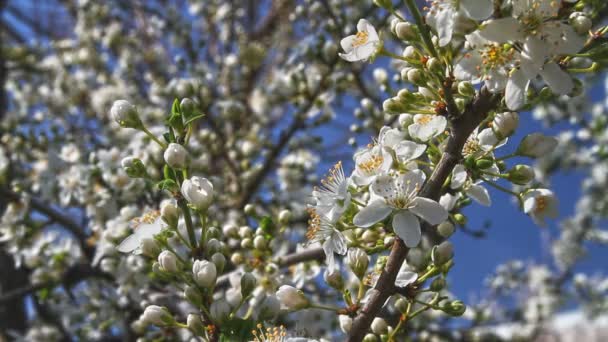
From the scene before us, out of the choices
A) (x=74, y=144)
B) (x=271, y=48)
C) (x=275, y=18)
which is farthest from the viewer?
(x=275, y=18)

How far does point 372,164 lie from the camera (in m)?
1.43

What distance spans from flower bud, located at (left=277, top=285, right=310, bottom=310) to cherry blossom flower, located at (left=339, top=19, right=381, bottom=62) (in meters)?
0.67

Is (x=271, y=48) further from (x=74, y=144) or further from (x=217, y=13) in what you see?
(x=74, y=144)

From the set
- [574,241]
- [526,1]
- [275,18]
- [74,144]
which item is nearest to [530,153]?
[526,1]

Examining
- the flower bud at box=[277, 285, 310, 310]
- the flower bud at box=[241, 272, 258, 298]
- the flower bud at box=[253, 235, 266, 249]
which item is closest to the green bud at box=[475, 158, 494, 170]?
the flower bud at box=[277, 285, 310, 310]

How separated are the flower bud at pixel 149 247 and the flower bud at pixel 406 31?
872 mm

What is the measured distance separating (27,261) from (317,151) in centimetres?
253

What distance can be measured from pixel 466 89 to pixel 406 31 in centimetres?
21

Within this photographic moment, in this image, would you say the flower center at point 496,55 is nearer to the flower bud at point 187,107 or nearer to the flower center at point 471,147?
the flower center at point 471,147

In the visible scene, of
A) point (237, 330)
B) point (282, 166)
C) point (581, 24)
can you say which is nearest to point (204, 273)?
point (237, 330)

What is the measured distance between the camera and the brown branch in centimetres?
132

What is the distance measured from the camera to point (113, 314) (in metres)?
3.02

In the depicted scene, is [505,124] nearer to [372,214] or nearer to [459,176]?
[459,176]

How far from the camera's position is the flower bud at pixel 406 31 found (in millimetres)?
1311
